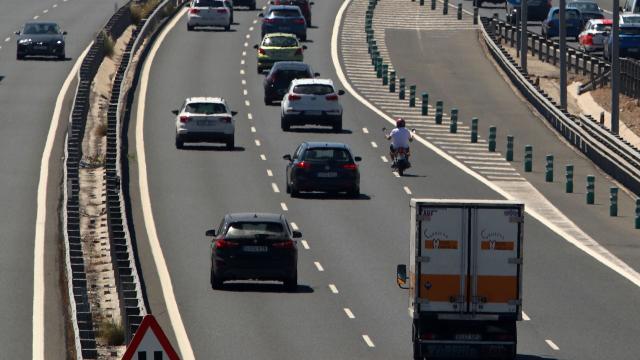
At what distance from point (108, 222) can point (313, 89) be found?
935 inches

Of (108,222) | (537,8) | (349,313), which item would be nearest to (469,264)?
(349,313)

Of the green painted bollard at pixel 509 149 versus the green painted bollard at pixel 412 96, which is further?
the green painted bollard at pixel 412 96

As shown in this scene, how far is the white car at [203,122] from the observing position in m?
55.2

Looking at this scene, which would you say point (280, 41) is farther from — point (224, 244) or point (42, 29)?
point (224, 244)

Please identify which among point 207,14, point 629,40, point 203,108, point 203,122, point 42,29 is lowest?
point 203,122

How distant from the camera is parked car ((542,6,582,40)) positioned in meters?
92.1

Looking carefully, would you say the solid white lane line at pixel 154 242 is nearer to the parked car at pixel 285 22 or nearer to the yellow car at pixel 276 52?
the yellow car at pixel 276 52

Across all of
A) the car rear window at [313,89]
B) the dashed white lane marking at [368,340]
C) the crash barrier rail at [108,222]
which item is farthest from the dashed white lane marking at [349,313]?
the car rear window at [313,89]

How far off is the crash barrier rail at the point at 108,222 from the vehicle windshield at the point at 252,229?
1733mm

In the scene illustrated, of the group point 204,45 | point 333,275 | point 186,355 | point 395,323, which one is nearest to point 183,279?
point 333,275

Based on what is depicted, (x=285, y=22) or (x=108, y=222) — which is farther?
(x=285, y=22)

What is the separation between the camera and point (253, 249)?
3294 centimetres

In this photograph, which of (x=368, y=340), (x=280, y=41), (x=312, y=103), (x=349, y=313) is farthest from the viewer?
(x=280, y=41)

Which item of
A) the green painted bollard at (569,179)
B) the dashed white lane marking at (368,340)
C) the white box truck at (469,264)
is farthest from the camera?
the green painted bollard at (569,179)
